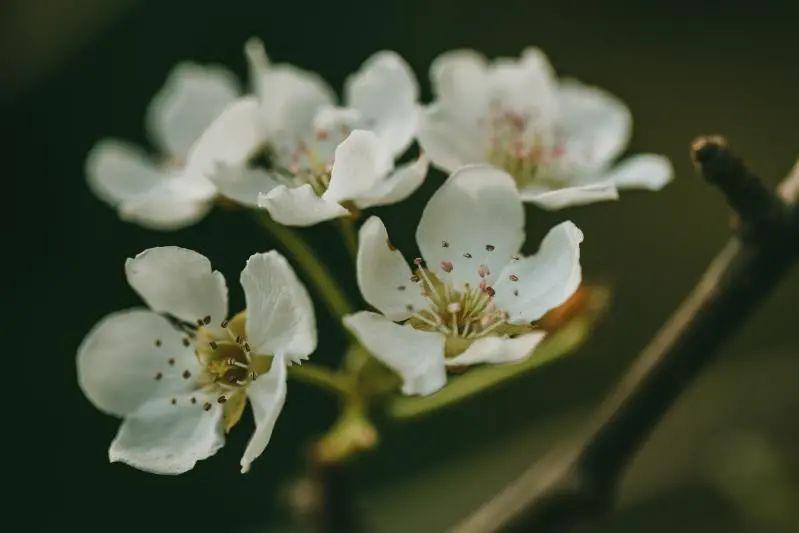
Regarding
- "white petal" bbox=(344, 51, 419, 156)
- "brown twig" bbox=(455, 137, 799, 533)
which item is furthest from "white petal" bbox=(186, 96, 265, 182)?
"brown twig" bbox=(455, 137, 799, 533)

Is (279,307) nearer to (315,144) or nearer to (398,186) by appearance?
(398,186)

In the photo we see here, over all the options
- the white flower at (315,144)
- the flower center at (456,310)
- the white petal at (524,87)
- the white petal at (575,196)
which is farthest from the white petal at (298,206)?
the white petal at (524,87)

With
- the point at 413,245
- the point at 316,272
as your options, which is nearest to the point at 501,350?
the point at 316,272

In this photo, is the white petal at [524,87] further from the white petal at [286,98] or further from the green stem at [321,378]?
the green stem at [321,378]

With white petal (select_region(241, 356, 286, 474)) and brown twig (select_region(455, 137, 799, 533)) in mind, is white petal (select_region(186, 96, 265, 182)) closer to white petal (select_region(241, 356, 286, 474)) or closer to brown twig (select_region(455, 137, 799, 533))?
white petal (select_region(241, 356, 286, 474))

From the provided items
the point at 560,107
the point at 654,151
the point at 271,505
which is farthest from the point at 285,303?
the point at 654,151

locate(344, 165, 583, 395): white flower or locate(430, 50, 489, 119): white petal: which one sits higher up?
locate(430, 50, 489, 119): white petal

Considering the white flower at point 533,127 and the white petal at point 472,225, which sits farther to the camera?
the white flower at point 533,127
